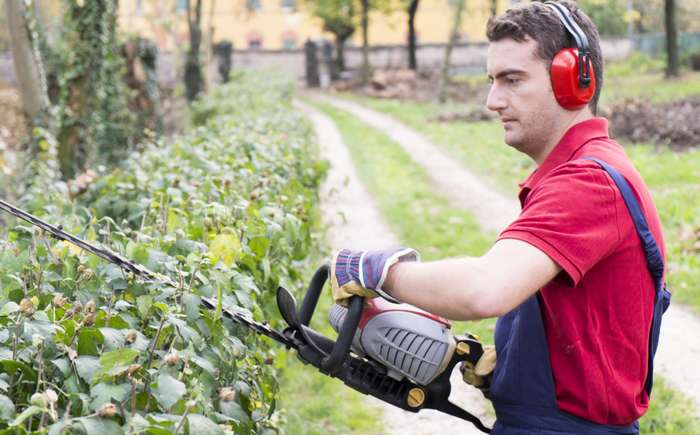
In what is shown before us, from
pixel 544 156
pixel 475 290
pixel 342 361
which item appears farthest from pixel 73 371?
pixel 544 156

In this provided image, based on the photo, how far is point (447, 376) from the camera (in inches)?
116

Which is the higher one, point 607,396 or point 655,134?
point 607,396

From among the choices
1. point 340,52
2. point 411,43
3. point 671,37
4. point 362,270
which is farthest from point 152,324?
point 340,52

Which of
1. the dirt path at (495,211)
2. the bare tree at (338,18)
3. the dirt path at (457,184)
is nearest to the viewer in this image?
the dirt path at (495,211)

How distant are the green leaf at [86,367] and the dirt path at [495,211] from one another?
14.0ft

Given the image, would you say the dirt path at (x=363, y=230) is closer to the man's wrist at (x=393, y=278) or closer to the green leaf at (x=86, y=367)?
the man's wrist at (x=393, y=278)

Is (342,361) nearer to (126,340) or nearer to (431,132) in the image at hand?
(126,340)

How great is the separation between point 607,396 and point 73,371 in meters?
1.43

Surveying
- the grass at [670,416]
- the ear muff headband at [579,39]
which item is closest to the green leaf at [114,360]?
the ear muff headband at [579,39]

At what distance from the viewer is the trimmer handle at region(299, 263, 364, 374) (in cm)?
254

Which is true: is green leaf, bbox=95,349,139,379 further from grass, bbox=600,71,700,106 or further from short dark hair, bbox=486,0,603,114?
grass, bbox=600,71,700,106

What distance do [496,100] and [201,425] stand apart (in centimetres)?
121

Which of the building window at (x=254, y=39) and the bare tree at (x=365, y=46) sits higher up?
the bare tree at (x=365, y=46)

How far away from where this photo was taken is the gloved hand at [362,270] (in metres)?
2.43
